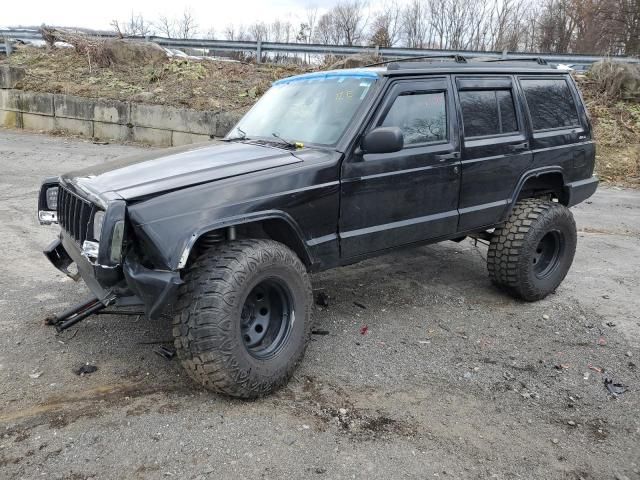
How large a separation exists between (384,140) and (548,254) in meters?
2.50

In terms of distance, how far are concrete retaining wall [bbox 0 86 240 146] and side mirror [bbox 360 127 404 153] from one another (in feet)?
28.4

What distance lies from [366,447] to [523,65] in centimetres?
377

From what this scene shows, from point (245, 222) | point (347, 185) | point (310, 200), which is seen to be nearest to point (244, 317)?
point (245, 222)

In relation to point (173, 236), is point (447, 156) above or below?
above

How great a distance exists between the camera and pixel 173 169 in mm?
3449

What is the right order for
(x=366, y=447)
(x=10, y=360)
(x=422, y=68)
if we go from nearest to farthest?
Result: (x=366, y=447)
(x=10, y=360)
(x=422, y=68)

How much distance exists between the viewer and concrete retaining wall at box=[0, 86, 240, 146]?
12.3m

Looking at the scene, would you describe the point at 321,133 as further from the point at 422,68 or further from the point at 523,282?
the point at 523,282

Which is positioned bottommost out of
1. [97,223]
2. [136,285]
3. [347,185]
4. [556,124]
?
[136,285]

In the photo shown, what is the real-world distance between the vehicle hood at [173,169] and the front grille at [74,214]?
0.08 metres

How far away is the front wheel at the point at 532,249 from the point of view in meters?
4.79

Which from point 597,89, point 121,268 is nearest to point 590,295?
point 121,268

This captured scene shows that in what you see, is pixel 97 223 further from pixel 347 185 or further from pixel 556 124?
pixel 556 124

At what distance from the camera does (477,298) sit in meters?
5.07
